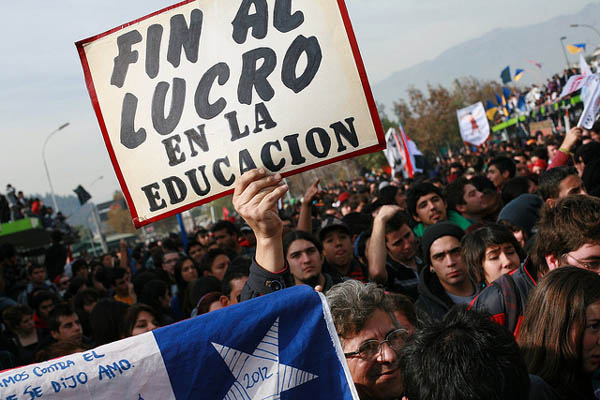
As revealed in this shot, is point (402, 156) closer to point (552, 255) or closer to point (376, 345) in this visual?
point (552, 255)

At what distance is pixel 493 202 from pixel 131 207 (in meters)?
5.09

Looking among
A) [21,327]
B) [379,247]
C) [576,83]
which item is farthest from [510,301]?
Result: [576,83]

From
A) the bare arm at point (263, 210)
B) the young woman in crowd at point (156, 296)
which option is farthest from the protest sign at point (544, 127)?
the bare arm at point (263, 210)

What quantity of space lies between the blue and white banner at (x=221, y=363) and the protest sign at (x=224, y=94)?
2.78 feet

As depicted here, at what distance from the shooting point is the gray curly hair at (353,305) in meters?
2.62

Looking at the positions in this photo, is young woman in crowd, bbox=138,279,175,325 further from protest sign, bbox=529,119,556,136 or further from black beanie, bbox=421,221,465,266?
protest sign, bbox=529,119,556,136

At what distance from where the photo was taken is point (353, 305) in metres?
2.67

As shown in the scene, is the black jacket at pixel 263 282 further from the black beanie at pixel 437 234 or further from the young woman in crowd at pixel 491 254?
the black beanie at pixel 437 234

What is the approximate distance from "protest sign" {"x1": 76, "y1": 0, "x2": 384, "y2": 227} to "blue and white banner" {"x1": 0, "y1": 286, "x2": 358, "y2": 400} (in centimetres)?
85

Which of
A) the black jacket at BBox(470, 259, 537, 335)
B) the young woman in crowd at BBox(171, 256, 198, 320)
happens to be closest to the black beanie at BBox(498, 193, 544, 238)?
the black jacket at BBox(470, 259, 537, 335)

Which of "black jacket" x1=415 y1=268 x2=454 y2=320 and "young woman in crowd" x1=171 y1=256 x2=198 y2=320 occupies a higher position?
"young woman in crowd" x1=171 y1=256 x2=198 y2=320

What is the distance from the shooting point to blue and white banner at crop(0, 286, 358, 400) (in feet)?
6.27

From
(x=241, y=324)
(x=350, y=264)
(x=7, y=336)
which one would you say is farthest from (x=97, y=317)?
(x=241, y=324)

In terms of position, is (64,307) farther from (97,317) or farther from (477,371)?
(477,371)
